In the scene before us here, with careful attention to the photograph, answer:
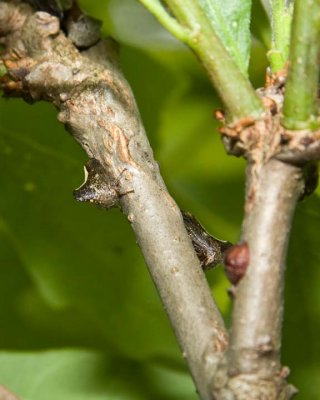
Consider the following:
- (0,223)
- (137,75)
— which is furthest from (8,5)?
(0,223)

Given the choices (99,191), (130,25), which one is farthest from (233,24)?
(130,25)

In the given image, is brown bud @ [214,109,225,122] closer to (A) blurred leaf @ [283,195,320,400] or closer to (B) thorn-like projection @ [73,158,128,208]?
(B) thorn-like projection @ [73,158,128,208]

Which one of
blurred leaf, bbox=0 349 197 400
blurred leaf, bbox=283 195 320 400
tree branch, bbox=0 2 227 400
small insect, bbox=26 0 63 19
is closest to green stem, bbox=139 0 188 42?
tree branch, bbox=0 2 227 400

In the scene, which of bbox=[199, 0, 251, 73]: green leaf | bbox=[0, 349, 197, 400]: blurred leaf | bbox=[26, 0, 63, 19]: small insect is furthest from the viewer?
bbox=[0, 349, 197, 400]: blurred leaf

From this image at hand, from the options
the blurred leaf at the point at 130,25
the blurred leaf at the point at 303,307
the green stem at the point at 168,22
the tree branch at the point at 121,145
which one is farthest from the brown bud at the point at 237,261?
the blurred leaf at the point at 130,25

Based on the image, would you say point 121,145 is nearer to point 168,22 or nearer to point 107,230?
point 168,22
